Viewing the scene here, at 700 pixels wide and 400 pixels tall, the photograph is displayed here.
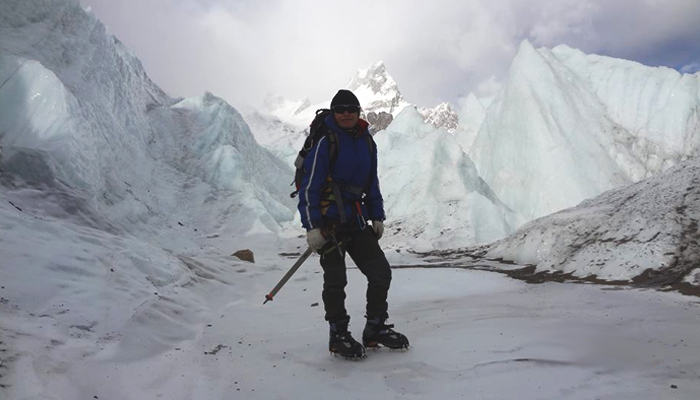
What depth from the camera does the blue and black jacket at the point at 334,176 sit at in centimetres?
317

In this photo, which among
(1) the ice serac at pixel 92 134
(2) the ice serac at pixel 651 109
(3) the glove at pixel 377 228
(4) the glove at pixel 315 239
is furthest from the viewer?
(2) the ice serac at pixel 651 109

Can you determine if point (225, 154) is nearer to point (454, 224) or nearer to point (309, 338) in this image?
point (454, 224)

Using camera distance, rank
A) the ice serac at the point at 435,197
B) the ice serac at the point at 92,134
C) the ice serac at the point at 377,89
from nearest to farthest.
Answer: the ice serac at the point at 92,134
the ice serac at the point at 435,197
the ice serac at the point at 377,89

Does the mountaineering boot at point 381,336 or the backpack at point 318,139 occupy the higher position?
the backpack at point 318,139

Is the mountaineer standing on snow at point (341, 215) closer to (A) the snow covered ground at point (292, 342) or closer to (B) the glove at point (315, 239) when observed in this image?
(B) the glove at point (315, 239)

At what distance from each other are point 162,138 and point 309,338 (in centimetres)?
2973

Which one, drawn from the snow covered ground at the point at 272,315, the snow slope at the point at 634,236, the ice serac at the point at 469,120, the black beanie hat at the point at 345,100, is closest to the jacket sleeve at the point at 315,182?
the black beanie hat at the point at 345,100

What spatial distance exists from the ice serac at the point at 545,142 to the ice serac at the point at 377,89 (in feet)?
403

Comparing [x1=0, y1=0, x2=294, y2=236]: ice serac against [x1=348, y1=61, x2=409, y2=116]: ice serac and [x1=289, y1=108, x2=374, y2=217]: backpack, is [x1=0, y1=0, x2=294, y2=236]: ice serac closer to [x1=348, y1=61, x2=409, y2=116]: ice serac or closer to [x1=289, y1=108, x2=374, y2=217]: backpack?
[x1=289, y1=108, x2=374, y2=217]: backpack

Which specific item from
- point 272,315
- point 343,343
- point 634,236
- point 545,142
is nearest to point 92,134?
point 272,315

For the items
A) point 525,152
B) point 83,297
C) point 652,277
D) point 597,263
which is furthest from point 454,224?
Result: point 83,297

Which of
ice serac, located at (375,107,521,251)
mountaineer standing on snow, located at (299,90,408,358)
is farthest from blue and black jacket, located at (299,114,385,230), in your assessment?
ice serac, located at (375,107,521,251)

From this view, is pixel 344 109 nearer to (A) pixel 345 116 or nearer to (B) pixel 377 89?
(A) pixel 345 116

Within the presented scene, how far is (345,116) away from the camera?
3.24 m
